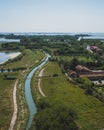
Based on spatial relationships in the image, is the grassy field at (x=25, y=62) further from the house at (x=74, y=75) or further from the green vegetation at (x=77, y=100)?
the house at (x=74, y=75)

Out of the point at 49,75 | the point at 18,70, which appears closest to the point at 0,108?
the point at 49,75

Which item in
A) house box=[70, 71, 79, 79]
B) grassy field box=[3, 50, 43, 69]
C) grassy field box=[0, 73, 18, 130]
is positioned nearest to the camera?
grassy field box=[0, 73, 18, 130]

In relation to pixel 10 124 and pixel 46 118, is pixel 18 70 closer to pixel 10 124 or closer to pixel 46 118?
pixel 10 124

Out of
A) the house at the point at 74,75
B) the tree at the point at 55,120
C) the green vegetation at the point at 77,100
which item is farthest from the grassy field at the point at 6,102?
the house at the point at 74,75

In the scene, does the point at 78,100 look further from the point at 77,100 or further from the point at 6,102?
the point at 6,102

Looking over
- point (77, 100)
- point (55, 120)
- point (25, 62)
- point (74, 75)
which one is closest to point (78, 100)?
point (77, 100)

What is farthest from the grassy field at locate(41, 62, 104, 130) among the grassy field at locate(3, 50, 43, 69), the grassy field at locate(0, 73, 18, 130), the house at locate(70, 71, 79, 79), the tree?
the grassy field at locate(3, 50, 43, 69)

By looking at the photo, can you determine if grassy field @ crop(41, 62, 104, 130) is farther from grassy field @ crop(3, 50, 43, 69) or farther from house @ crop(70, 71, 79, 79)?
grassy field @ crop(3, 50, 43, 69)

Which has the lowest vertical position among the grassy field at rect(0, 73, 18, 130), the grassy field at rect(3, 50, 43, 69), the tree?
the grassy field at rect(3, 50, 43, 69)
